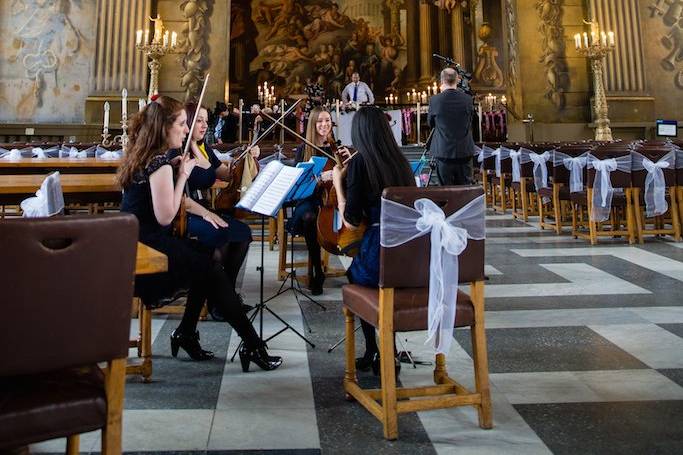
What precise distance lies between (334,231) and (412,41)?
752 inches

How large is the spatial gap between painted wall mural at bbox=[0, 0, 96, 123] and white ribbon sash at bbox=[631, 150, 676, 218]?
1288 centimetres

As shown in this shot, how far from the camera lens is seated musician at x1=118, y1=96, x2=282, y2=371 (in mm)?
2818

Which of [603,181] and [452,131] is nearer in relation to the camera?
[452,131]

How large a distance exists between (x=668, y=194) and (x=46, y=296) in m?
7.98

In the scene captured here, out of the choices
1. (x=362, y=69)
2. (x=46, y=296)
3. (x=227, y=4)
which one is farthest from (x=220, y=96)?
(x=46, y=296)

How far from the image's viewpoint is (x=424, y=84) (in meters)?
20.6

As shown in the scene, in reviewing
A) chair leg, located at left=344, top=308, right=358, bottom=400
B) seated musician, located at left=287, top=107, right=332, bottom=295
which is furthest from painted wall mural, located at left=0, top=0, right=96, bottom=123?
chair leg, located at left=344, top=308, right=358, bottom=400

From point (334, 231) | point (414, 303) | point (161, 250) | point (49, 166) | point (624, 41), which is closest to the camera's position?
point (414, 303)

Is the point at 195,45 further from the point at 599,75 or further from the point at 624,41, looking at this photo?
the point at 624,41

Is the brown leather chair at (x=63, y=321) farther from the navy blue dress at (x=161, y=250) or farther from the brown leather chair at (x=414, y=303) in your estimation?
the navy blue dress at (x=161, y=250)

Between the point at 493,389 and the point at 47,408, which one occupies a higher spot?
the point at 47,408

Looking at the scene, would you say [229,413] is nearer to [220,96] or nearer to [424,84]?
[220,96]

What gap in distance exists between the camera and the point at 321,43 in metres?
20.8

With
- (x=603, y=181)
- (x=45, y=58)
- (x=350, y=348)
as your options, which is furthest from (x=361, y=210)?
(x=45, y=58)
